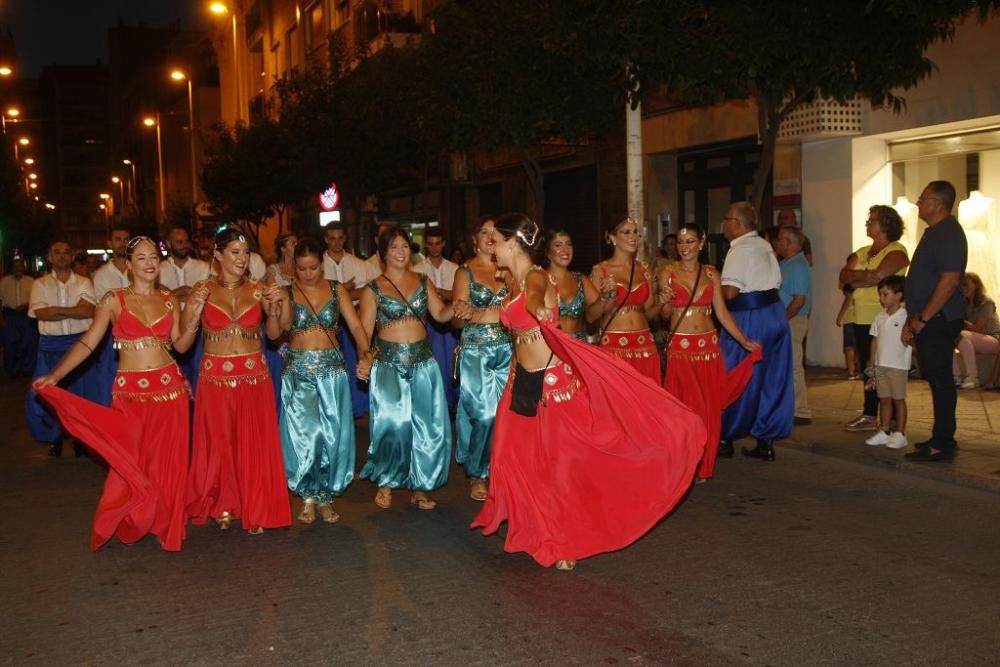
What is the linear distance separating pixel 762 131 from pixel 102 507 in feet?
25.9

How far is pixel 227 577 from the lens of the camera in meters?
6.02

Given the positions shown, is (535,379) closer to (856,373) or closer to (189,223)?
(856,373)

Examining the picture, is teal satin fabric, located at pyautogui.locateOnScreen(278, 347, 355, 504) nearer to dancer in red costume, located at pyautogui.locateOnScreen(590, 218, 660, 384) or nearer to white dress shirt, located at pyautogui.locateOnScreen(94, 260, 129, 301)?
dancer in red costume, located at pyautogui.locateOnScreen(590, 218, 660, 384)

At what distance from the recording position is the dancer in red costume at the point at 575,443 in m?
5.81


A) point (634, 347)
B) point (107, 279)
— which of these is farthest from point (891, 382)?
point (107, 279)

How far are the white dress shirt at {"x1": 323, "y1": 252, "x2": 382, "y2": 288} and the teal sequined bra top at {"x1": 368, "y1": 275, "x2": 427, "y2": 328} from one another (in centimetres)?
485

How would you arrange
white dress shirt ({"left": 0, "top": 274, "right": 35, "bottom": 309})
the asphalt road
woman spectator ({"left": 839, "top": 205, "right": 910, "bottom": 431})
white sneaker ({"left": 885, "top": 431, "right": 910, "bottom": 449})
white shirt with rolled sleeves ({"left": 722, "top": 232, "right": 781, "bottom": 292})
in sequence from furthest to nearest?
white dress shirt ({"left": 0, "top": 274, "right": 35, "bottom": 309}) < woman spectator ({"left": 839, "top": 205, "right": 910, "bottom": 431}) < white sneaker ({"left": 885, "top": 431, "right": 910, "bottom": 449}) < white shirt with rolled sleeves ({"left": 722, "top": 232, "right": 781, "bottom": 292}) < the asphalt road

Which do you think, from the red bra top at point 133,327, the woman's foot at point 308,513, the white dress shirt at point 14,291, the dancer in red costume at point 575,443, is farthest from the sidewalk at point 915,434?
the white dress shirt at point 14,291

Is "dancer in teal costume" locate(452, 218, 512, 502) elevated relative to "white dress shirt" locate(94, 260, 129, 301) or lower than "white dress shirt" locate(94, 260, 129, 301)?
lower

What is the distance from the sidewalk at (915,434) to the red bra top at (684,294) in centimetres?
200

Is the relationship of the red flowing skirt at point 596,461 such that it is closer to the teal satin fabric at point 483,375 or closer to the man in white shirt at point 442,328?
the teal satin fabric at point 483,375

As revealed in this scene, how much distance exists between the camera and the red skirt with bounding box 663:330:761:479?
8.37 metres

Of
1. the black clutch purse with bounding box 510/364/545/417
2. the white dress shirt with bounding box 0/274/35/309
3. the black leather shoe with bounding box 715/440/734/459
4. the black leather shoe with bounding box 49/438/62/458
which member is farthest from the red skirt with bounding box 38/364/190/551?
the white dress shirt with bounding box 0/274/35/309

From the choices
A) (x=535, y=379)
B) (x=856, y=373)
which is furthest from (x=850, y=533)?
(x=856, y=373)
